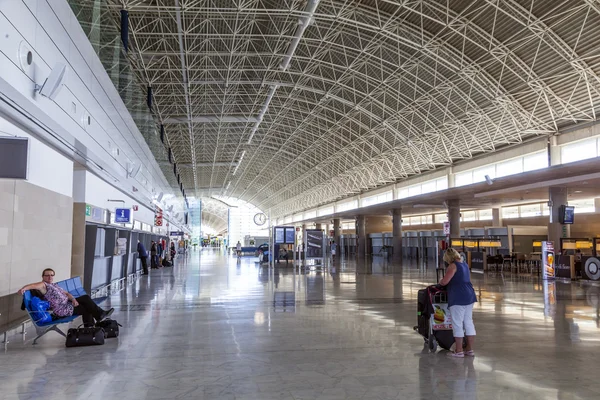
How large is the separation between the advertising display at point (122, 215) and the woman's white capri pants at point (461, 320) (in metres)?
15.2

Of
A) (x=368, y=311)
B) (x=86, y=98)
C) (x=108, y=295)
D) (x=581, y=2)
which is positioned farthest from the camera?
(x=581, y=2)

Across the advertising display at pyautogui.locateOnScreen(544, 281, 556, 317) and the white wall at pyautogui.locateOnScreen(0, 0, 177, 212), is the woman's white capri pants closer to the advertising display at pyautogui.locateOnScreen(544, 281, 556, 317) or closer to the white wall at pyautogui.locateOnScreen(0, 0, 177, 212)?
the advertising display at pyautogui.locateOnScreen(544, 281, 556, 317)

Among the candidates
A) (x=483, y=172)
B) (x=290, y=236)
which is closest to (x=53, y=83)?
(x=290, y=236)

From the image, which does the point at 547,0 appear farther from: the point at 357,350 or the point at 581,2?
the point at 357,350

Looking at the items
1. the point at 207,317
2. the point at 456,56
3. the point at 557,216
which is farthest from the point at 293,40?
the point at 207,317

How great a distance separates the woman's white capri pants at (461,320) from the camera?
281 inches

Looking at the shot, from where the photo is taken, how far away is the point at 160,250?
3453 cm

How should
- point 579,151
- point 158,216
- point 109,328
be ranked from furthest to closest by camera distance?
1. point 158,216
2. point 579,151
3. point 109,328

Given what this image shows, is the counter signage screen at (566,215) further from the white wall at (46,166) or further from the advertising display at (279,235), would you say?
the white wall at (46,166)

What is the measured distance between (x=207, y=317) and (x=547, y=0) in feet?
68.9

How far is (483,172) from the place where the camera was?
3791 cm

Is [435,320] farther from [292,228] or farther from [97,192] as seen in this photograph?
[292,228]

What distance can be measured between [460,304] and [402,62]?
26941mm

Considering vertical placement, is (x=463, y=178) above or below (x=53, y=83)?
above
